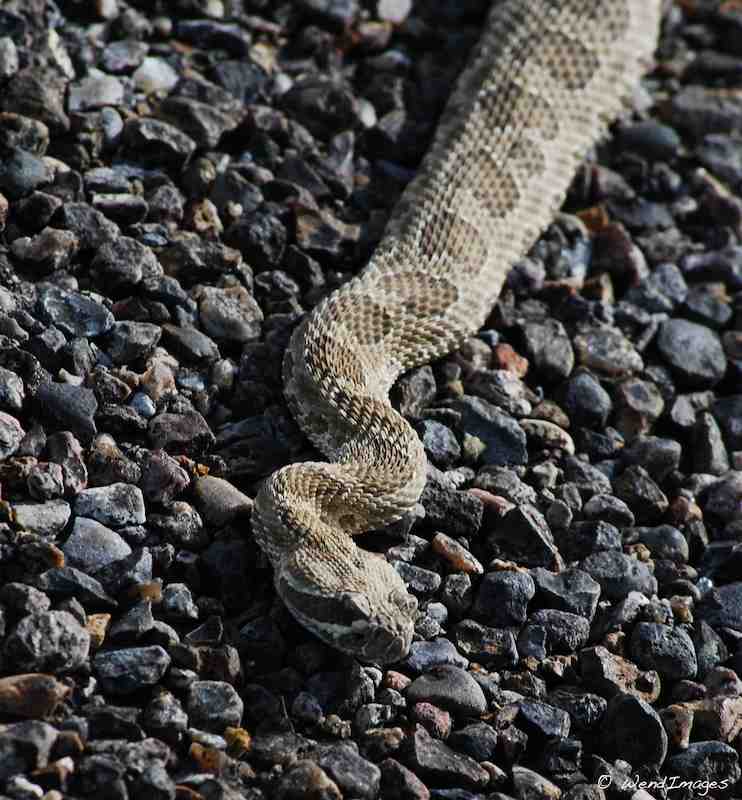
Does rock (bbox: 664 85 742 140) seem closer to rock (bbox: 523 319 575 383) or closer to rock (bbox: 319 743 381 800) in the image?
rock (bbox: 523 319 575 383)

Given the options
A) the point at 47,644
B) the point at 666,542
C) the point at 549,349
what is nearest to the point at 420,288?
the point at 549,349

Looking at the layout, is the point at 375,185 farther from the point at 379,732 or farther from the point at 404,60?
the point at 379,732

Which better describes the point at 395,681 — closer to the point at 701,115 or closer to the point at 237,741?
the point at 237,741

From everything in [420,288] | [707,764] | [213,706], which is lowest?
[707,764]

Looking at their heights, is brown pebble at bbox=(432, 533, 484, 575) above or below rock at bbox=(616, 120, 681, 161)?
below

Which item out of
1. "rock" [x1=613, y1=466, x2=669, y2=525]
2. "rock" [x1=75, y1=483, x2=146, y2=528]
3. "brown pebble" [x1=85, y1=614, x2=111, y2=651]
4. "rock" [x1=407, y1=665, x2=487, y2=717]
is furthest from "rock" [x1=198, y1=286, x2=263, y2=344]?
"rock" [x1=407, y1=665, x2=487, y2=717]

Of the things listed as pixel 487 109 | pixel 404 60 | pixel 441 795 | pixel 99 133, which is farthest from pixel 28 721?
pixel 404 60
